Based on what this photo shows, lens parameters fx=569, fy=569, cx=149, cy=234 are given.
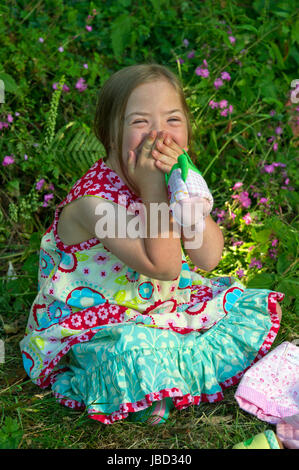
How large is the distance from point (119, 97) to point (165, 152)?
278 millimetres

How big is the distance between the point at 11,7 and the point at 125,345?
2.39m

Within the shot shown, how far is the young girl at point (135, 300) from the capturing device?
69.9 inches

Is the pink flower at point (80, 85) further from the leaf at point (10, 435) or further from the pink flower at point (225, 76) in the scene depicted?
the leaf at point (10, 435)

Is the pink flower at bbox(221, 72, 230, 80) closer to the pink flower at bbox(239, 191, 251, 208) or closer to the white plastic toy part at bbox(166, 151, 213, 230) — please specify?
the pink flower at bbox(239, 191, 251, 208)

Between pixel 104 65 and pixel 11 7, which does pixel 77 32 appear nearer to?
pixel 104 65

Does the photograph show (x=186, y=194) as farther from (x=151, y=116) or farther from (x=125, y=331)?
(x=125, y=331)

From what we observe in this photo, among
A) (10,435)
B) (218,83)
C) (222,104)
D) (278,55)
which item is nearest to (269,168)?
(222,104)

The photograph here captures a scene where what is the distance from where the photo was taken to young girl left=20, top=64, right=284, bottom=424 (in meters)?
1.78

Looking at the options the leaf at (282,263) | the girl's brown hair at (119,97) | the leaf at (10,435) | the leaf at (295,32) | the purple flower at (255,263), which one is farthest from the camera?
the leaf at (295,32)

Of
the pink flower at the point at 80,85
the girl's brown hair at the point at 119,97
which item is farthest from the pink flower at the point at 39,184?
the girl's brown hair at the point at 119,97

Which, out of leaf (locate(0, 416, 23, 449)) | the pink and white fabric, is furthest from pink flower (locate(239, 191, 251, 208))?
leaf (locate(0, 416, 23, 449))

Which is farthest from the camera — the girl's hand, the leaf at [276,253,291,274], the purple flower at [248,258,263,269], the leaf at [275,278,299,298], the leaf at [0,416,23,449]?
the purple flower at [248,258,263,269]

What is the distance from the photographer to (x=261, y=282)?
2.31m

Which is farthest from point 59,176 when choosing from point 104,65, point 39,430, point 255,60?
point 39,430
